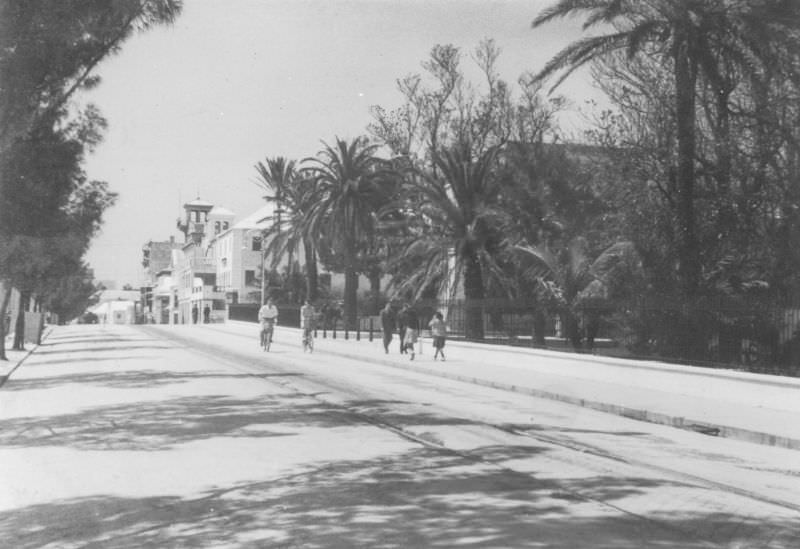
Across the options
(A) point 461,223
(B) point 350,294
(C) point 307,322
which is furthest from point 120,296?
(A) point 461,223

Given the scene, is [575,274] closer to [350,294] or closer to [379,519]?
[350,294]

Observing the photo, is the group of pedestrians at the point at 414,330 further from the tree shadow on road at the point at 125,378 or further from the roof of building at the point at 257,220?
the roof of building at the point at 257,220

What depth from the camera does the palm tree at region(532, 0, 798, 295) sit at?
20.9m

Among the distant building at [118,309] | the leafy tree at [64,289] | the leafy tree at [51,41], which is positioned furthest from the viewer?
the distant building at [118,309]

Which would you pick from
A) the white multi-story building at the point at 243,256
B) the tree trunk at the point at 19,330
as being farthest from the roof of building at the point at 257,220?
the tree trunk at the point at 19,330

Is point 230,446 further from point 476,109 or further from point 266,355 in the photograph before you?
point 476,109

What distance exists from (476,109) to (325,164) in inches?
295

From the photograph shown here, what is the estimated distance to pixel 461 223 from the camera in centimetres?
3105

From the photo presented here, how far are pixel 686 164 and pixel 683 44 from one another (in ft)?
9.15

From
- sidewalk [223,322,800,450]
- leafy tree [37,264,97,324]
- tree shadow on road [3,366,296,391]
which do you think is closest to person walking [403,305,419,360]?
sidewalk [223,322,800,450]

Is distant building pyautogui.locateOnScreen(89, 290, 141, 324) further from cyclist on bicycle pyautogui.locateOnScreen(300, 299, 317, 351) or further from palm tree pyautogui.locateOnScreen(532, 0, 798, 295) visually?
palm tree pyautogui.locateOnScreen(532, 0, 798, 295)

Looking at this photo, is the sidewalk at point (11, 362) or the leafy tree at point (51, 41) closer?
the leafy tree at point (51, 41)

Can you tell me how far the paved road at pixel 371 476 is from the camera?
20.3 ft

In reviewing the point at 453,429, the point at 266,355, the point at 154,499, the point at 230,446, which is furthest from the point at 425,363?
the point at 154,499
